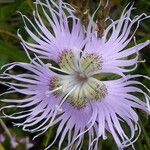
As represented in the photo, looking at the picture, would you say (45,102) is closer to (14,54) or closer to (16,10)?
(14,54)

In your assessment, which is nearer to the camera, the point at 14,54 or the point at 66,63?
the point at 66,63

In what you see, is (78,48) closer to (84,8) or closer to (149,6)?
(84,8)

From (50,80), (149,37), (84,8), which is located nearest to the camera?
(84,8)

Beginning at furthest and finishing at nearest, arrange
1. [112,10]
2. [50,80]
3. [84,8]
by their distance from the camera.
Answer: [112,10], [50,80], [84,8]

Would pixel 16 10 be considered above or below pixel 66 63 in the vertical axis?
above

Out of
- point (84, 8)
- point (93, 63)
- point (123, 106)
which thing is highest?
point (84, 8)

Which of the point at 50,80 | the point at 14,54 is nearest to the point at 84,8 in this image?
the point at 50,80
